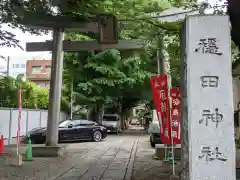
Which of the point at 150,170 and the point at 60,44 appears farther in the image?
the point at 60,44

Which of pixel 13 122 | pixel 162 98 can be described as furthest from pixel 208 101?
pixel 13 122

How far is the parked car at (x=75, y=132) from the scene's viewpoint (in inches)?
888

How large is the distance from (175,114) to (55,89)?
20.8 ft

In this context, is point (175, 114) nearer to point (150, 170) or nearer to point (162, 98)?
point (162, 98)

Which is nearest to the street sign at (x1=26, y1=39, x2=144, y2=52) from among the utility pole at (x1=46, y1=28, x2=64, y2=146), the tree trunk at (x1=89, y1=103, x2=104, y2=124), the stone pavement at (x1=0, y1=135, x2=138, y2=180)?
the utility pole at (x1=46, y1=28, x2=64, y2=146)

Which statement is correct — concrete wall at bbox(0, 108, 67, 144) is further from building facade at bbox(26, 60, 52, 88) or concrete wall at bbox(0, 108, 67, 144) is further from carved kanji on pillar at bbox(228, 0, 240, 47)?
building facade at bbox(26, 60, 52, 88)

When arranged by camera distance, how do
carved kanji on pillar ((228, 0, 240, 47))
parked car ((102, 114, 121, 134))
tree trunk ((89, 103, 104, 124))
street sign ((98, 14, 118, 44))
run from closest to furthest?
carved kanji on pillar ((228, 0, 240, 47)), street sign ((98, 14, 118, 44)), tree trunk ((89, 103, 104, 124)), parked car ((102, 114, 121, 134))

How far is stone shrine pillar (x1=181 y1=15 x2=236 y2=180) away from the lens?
5.61 m

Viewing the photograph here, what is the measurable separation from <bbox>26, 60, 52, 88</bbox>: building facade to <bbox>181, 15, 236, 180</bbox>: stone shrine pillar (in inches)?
2236

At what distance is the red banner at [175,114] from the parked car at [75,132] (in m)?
12.2

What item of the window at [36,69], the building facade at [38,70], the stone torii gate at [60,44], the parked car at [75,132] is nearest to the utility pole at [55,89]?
the stone torii gate at [60,44]

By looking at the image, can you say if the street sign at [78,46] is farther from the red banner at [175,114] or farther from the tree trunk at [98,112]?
the tree trunk at [98,112]

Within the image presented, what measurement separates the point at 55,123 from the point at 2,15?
20.8 ft

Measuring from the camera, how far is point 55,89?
1636 centimetres
